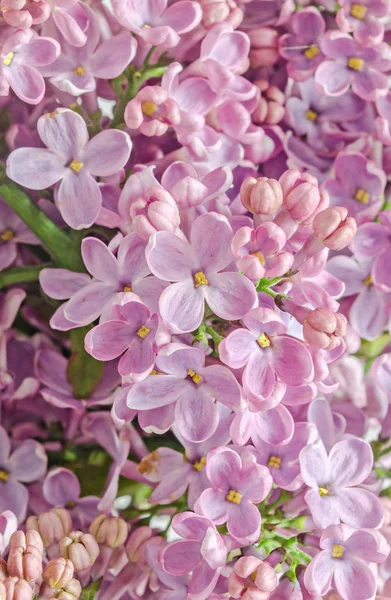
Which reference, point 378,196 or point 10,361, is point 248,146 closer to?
point 378,196

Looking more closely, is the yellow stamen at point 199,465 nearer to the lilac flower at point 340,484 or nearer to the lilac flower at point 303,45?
the lilac flower at point 340,484

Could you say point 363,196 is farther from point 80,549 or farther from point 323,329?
point 80,549

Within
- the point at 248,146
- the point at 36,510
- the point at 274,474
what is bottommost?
the point at 36,510

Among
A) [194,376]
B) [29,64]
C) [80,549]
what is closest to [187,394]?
[194,376]

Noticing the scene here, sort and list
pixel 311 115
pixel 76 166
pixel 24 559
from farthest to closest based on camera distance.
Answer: pixel 311 115, pixel 76 166, pixel 24 559

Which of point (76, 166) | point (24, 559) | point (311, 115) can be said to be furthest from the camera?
point (311, 115)

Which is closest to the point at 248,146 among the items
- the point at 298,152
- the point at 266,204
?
the point at 298,152

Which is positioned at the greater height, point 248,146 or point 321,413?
point 248,146
